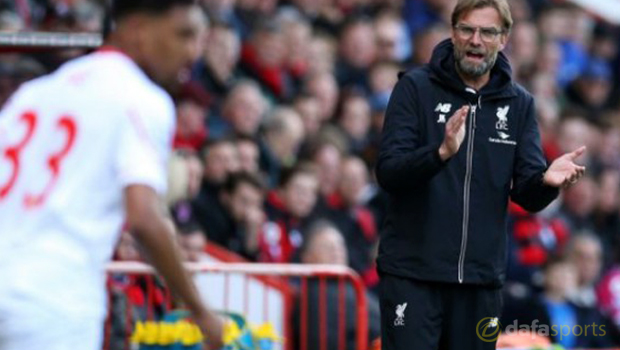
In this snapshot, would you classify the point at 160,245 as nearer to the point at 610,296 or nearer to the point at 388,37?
the point at 610,296

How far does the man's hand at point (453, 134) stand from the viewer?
673 centimetres

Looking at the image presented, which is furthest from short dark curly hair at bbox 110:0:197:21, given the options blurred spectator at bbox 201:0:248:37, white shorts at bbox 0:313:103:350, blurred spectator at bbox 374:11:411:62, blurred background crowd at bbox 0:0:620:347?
blurred spectator at bbox 374:11:411:62

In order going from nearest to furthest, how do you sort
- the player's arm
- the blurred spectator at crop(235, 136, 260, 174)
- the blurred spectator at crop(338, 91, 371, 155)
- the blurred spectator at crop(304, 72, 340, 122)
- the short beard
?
1. the player's arm
2. the short beard
3. the blurred spectator at crop(235, 136, 260, 174)
4. the blurred spectator at crop(304, 72, 340, 122)
5. the blurred spectator at crop(338, 91, 371, 155)

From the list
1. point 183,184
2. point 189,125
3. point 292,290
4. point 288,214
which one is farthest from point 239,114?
point 292,290

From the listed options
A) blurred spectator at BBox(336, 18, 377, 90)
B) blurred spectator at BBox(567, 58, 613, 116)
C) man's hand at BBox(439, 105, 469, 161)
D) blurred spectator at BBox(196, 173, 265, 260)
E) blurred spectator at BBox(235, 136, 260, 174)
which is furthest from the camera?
blurred spectator at BBox(567, 58, 613, 116)

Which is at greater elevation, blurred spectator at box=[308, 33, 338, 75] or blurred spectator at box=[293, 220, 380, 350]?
blurred spectator at box=[308, 33, 338, 75]

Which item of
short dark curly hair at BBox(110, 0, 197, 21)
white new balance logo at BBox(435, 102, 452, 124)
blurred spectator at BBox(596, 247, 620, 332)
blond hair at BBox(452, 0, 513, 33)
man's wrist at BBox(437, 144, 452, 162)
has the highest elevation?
blond hair at BBox(452, 0, 513, 33)

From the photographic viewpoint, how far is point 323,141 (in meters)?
13.1

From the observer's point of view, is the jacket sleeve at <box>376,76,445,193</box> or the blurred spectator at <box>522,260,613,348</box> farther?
the blurred spectator at <box>522,260,613,348</box>

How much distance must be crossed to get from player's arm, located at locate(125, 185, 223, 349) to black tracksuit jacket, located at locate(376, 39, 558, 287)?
2.07 meters

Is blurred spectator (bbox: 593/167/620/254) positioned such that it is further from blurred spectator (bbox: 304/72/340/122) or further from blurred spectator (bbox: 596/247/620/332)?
blurred spectator (bbox: 304/72/340/122)

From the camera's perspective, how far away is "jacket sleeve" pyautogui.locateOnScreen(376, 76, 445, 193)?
22.4ft

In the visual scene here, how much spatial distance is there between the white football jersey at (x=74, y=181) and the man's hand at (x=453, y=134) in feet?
6.31

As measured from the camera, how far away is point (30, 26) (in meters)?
12.1
